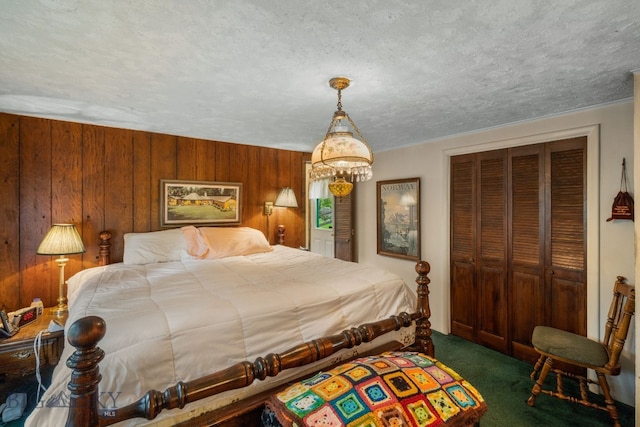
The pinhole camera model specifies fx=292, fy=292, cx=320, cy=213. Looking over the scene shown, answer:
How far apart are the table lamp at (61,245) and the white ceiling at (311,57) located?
1.04m

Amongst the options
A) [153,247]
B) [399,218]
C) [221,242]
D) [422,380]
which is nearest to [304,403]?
[422,380]

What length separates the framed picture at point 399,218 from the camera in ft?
12.5

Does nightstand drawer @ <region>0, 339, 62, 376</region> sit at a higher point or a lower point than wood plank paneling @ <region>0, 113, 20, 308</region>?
lower

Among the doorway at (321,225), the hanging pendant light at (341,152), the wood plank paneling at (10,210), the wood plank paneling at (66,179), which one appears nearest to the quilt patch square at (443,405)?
the hanging pendant light at (341,152)

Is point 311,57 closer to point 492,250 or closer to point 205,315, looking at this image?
point 205,315

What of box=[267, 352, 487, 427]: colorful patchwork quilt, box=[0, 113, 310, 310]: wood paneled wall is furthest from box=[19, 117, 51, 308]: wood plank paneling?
box=[267, 352, 487, 427]: colorful patchwork quilt

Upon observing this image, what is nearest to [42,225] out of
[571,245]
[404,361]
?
[404,361]

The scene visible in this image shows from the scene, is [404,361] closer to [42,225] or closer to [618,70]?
[618,70]

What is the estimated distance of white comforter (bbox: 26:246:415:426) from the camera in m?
1.18

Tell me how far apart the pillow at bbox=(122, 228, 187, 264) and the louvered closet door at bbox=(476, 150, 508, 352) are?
3.20m

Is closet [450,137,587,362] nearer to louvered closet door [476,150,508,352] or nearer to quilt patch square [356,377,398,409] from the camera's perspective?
louvered closet door [476,150,508,352]

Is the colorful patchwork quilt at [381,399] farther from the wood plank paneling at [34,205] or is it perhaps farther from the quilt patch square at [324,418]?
the wood plank paneling at [34,205]

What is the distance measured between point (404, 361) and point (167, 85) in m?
2.23

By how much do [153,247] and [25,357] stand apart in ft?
3.90
